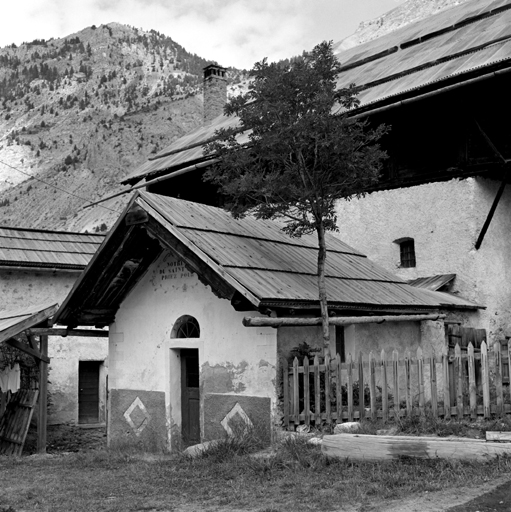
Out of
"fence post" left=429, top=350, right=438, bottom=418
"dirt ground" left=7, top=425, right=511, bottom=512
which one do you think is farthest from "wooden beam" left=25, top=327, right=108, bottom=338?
"fence post" left=429, top=350, right=438, bottom=418

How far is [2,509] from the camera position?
747 cm

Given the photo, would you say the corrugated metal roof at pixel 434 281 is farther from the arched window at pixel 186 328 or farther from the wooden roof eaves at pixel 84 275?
the wooden roof eaves at pixel 84 275

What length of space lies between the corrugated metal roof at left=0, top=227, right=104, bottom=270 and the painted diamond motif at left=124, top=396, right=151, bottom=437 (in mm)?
7642

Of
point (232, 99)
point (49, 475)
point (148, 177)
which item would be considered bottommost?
point (49, 475)

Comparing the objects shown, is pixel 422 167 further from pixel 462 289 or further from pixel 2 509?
pixel 2 509

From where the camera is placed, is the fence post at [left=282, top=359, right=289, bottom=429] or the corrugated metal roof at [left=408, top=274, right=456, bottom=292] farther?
the corrugated metal roof at [left=408, top=274, right=456, bottom=292]

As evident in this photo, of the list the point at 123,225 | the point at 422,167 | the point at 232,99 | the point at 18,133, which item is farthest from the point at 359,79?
the point at 18,133

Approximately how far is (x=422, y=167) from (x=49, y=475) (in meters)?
11.4

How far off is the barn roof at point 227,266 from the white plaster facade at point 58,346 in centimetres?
651

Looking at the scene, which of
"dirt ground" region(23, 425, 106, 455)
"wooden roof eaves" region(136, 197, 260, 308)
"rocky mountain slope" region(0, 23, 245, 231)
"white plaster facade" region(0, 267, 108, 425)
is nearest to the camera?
"wooden roof eaves" region(136, 197, 260, 308)

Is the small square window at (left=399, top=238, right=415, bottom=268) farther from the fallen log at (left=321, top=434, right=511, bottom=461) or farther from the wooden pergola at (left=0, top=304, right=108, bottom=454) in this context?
the fallen log at (left=321, top=434, right=511, bottom=461)

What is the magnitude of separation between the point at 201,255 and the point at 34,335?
601cm

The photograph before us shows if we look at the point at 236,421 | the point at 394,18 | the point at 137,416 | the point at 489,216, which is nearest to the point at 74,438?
the point at 137,416

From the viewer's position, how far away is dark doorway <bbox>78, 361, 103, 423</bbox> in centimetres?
1997
